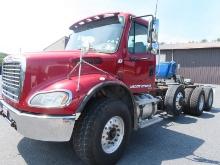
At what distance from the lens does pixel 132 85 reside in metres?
5.39

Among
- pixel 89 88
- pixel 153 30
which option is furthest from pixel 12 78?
pixel 153 30

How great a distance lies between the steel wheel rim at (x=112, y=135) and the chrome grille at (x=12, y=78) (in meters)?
1.42

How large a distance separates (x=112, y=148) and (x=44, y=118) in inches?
51.3

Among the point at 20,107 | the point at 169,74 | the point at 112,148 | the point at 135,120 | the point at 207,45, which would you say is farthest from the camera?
the point at 207,45

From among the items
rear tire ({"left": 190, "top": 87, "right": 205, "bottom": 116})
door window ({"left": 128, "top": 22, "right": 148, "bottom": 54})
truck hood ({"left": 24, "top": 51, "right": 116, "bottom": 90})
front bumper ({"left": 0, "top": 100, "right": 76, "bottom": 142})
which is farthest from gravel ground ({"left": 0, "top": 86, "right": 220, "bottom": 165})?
door window ({"left": 128, "top": 22, "right": 148, "bottom": 54})

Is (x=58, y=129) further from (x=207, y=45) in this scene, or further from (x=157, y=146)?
(x=207, y=45)

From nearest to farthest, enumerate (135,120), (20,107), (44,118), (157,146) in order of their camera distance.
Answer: (44,118) < (20,107) < (135,120) < (157,146)

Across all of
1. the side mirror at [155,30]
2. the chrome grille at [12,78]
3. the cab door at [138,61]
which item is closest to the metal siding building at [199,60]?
the cab door at [138,61]

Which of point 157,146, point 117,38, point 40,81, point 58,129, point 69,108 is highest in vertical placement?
point 117,38

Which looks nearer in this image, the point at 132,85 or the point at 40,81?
the point at 40,81

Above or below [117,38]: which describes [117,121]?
below

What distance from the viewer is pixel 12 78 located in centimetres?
436

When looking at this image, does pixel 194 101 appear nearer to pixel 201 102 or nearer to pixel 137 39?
pixel 201 102

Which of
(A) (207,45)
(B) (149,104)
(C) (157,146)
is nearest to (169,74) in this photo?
(B) (149,104)
